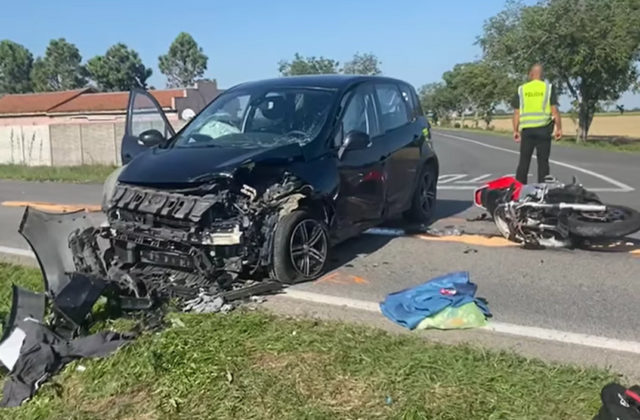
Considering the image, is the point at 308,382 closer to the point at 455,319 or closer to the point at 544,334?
the point at 455,319

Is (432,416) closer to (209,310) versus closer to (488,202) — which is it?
(209,310)

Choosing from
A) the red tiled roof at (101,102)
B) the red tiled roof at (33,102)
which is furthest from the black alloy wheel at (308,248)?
the red tiled roof at (33,102)

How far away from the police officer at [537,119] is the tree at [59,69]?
100m

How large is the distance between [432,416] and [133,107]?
548cm

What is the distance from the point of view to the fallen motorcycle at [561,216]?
21.1ft

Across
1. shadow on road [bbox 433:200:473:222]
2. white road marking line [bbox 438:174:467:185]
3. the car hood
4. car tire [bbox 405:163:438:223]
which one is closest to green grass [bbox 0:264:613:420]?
the car hood

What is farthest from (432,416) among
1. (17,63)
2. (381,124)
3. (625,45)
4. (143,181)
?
(17,63)

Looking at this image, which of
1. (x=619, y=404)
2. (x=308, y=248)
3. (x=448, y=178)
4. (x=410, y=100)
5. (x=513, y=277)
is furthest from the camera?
(x=448, y=178)

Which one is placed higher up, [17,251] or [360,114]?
[360,114]

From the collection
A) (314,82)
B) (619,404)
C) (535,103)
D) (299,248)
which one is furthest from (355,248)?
(619,404)

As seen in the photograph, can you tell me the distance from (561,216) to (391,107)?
2.36 metres

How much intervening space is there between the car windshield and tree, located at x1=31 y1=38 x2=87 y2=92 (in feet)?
333

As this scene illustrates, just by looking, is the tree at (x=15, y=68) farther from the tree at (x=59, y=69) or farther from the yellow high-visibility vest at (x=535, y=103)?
the yellow high-visibility vest at (x=535, y=103)

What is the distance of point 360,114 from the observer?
695cm
